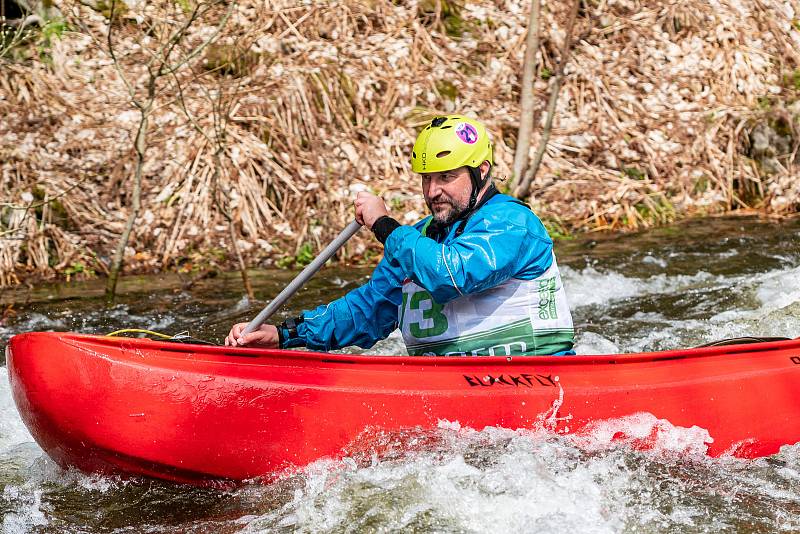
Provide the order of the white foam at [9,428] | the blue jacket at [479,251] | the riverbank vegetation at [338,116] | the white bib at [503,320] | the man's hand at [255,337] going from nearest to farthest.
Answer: the blue jacket at [479,251], the white bib at [503,320], the man's hand at [255,337], the white foam at [9,428], the riverbank vegetation at [338,116]

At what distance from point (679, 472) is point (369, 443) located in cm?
130

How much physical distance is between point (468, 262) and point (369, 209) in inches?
24.0

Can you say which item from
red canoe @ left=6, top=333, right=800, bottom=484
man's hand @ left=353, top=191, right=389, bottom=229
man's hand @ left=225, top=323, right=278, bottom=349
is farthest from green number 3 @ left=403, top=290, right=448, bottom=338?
man's hand @ left=225, top=323, right=278, bottom=349

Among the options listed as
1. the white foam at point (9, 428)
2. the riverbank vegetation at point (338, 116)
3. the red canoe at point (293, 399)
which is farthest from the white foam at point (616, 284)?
the white foam at point (9, 428)

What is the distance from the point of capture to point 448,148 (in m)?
4.17

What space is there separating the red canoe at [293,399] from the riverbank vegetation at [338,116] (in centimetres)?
426

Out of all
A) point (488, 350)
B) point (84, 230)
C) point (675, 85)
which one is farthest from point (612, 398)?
point (675, 85)

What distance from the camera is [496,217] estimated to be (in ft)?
13.4

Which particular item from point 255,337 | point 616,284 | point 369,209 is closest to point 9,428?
point 255,337

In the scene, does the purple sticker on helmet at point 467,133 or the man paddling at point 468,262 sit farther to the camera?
the purple sticker on helmet at point 467,133

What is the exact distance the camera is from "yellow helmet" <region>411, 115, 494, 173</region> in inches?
164

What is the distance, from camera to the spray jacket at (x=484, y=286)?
3986 millimetres

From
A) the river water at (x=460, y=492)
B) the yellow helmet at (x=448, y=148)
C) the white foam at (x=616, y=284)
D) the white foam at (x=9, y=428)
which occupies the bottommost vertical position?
the white foam at (x=616, y=284)

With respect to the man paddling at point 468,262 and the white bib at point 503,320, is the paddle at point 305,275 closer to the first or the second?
the man paddling at point 468,262
